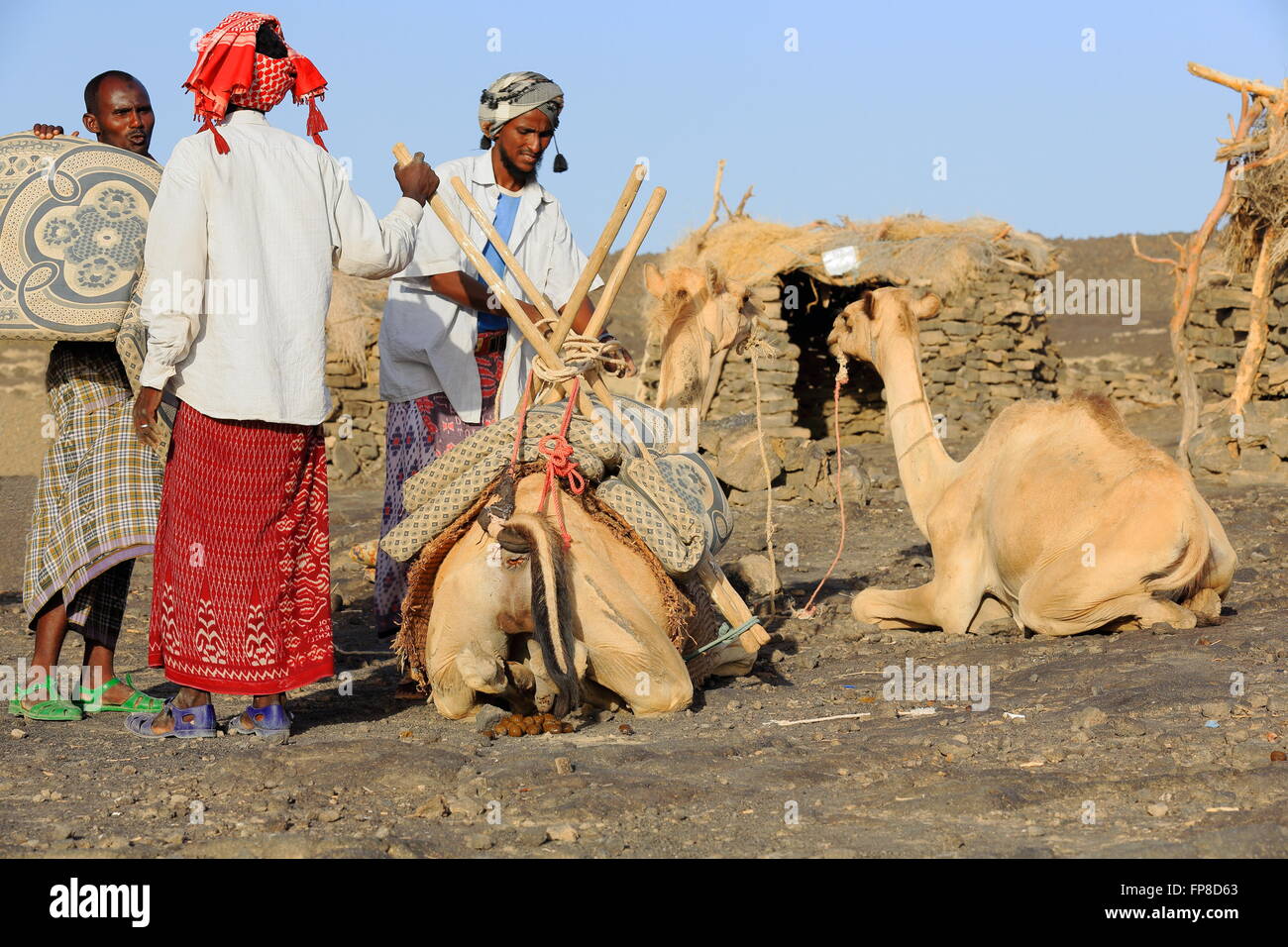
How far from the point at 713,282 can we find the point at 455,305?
1315 millimetres

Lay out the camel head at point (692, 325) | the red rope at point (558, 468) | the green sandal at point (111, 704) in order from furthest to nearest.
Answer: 1. the camel head at point (692, 325)
2. the green sandal at point (111, 704)
3. the red rope at point (558, 468)

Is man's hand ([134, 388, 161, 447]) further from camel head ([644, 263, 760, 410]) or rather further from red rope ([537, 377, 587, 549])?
camel head ([644, 263, 760, 410])

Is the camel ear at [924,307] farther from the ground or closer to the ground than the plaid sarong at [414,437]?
farther from the ground

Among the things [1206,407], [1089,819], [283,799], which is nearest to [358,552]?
[283,799]

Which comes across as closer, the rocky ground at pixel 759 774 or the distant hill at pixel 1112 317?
the rocky ground at pixel 759 774

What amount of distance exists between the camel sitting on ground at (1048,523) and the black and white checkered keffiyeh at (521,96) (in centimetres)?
243

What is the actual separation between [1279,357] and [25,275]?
Result: 12.7 metres

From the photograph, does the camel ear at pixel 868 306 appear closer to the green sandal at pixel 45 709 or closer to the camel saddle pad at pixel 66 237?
the camel saddle pad at pixel 66 237

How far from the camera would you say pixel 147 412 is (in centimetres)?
497

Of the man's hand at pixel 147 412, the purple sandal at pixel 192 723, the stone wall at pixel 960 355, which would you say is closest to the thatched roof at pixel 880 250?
the stone wall at pixel 960 355

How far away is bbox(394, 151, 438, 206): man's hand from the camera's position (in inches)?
210

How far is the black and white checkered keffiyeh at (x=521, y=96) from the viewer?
235 inches

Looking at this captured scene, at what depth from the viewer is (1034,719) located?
5.05 metres

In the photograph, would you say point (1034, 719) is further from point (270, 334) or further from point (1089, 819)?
point (270, 334)
